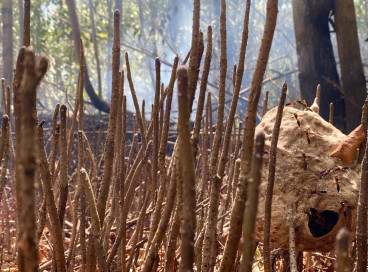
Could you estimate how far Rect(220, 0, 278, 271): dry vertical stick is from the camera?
17.0 inches

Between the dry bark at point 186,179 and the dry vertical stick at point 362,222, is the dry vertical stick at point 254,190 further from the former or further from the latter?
the dry vertical stick at point 362,222

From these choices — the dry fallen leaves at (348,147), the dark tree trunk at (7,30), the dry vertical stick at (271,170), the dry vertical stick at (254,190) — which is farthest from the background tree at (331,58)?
the dark tree trunk at (7,30)

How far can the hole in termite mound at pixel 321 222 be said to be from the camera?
2.67ft

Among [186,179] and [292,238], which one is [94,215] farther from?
[292,238]

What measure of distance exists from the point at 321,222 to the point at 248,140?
497 mm

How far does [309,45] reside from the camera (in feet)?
7.49

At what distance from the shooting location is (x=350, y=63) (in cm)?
208

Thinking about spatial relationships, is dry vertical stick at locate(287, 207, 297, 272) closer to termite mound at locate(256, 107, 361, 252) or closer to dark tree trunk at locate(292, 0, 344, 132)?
termite mound at locate(256, 107, 361, 252)

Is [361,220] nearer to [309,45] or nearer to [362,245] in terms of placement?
[362,245]

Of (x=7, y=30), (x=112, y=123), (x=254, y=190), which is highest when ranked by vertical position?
(x=7, y=30)

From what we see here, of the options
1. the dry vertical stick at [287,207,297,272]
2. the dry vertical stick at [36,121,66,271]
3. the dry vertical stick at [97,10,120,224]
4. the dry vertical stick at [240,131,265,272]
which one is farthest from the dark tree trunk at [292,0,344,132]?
the dry vertical stick at [240,131,265,272]

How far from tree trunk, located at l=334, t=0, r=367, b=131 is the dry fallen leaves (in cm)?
133

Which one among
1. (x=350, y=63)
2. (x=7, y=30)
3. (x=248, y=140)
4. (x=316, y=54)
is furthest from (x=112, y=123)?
(x=7, y=30)

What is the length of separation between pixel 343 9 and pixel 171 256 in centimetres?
206
